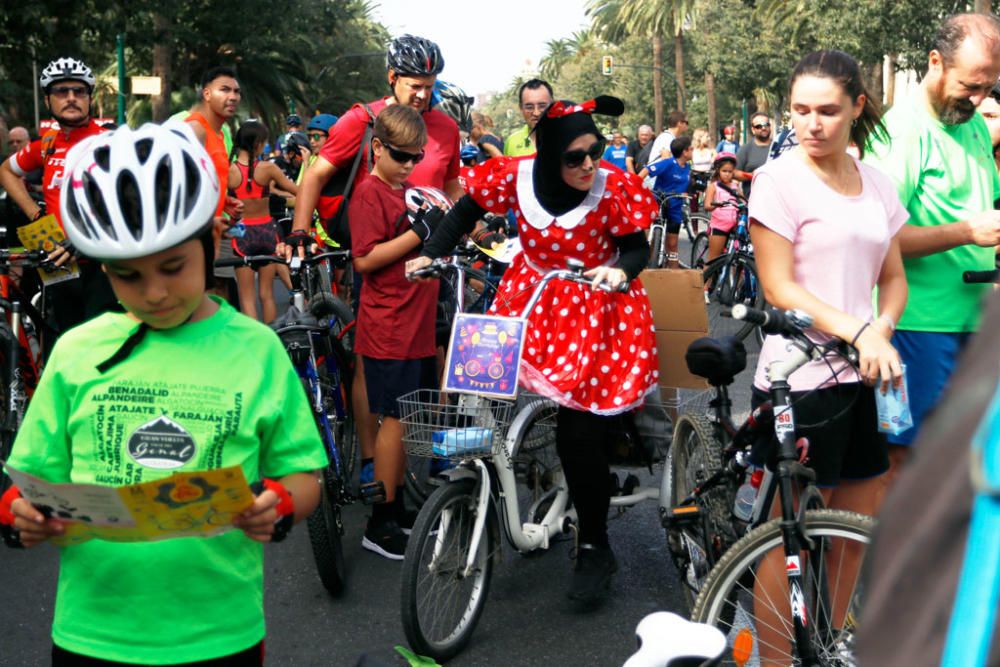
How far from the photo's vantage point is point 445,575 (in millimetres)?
4016

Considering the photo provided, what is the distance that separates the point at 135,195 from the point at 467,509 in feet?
7.27

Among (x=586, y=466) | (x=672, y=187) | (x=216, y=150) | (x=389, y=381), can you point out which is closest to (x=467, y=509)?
(x=586, y=466)

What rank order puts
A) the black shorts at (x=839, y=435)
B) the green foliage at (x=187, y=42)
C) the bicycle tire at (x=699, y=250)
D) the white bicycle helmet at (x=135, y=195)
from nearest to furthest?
the white bicycle helmet at (x=135, y=195), the black shorts at (x=839, y=435), the bicycle tire at (x=699, y=250), the green foliage at (x=187, y=42)

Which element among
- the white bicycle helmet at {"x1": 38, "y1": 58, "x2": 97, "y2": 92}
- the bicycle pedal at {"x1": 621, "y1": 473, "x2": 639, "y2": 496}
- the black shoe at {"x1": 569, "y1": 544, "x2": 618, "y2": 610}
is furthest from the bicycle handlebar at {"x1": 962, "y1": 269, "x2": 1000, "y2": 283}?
the white bicycle helmet at {"x1": 38, "y1": 58, "x2": 97, "y2": 92}

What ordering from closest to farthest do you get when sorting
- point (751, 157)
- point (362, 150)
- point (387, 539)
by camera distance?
1. point (387, 539)
2. point (362, 150)
3. point (751, 157)

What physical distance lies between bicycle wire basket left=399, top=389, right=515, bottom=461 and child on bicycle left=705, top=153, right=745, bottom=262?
8.07 m

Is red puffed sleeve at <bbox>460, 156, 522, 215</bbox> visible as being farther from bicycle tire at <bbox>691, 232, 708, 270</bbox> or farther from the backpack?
bicycle tire at <bbox>691, 232, 708, 270</bbox>

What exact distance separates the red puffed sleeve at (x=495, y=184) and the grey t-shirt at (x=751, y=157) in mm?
8717

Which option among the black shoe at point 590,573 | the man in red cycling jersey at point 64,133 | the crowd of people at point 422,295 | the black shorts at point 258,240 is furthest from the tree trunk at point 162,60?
the black shoe at point 590,573

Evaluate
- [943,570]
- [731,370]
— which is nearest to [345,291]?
[731,370]

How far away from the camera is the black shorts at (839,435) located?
3236 millimetres

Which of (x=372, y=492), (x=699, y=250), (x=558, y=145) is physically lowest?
(x=699, y=250)

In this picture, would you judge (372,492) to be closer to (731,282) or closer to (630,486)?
(630,486)

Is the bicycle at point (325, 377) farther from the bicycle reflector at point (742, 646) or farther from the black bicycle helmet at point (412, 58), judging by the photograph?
the bicycle reflector at point (742, 646)
